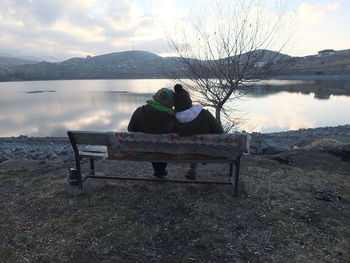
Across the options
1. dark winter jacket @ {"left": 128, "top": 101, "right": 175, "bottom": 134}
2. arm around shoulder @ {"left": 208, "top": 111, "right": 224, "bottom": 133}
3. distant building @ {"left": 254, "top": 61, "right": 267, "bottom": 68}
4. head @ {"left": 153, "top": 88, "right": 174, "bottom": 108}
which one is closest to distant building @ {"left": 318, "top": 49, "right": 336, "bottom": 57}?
distant building @ {"left": 254, "top": 61, "right": 267, "bottom": 68}

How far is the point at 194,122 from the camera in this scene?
4.03 meters

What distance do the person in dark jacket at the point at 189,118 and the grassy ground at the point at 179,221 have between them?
1.07 metres

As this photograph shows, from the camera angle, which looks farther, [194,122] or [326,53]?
[326,53]

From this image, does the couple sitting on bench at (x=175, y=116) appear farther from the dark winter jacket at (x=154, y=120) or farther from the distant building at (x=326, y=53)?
the distant building at (x=326, y=53)

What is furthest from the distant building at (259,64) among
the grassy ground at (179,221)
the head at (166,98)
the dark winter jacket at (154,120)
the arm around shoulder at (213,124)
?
the dark winter jacket at (154,120)

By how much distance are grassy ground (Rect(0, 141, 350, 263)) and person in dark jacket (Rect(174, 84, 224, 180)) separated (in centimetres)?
107

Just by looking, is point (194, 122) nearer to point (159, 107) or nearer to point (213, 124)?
point (213, 124)

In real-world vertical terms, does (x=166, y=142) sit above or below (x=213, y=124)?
below

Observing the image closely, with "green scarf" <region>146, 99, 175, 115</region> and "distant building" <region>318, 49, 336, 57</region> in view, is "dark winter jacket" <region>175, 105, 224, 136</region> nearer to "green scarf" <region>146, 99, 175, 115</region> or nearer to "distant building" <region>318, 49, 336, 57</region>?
"green scarf" <region>146, 99, 175, 115</region>

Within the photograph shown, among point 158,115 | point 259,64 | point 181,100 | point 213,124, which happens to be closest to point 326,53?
point 259,64

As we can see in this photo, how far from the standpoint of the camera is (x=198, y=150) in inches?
163

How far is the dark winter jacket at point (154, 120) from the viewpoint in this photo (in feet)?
13.4

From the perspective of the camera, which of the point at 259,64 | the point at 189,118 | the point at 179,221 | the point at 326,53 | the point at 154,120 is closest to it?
the point at 179,221

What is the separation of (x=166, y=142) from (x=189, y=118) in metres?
0.49
